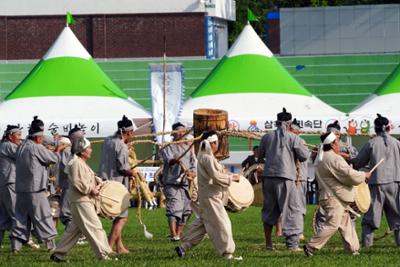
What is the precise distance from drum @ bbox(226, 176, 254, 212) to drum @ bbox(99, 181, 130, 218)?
4.45ft

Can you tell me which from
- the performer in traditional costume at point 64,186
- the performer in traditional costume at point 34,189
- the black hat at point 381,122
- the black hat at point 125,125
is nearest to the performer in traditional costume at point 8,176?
the performer in traditional costume at point 64,186

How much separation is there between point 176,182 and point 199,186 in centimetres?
456

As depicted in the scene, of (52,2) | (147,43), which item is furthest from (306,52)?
(52,2)

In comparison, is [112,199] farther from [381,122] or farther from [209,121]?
[381,122]

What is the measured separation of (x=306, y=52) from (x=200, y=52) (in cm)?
427

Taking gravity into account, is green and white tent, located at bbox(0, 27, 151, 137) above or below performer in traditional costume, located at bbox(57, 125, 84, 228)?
above

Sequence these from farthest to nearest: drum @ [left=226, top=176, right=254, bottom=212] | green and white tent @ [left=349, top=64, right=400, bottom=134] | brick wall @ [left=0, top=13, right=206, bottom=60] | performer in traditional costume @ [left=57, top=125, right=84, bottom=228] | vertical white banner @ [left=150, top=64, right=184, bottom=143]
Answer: brick wall @ [left=0, top=13, right=206, bottom=60] < vertical white banner @ [left=150, top=64, right=184, bottom=143] < green and white tent @ [left=349, top=64, right=400, bottom=134] < performer in traditional costume @ [left=57, top=125, right=84, bottom=228] < drum @ [left=226, top=176, right=254, bottom=212]

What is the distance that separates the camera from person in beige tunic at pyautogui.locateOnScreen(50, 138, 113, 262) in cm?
1602

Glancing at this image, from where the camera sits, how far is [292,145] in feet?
59.7

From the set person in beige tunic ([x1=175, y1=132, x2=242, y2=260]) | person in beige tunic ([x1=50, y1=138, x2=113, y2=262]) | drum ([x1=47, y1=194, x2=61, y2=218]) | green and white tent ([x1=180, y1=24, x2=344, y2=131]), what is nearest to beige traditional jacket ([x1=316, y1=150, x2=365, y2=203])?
person in beige tunic ([x1=175, y1=132, x2=242, y2=260])

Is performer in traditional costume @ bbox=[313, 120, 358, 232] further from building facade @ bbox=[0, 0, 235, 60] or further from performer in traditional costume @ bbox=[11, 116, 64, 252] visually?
building facade @ bbox=[0, 0, 235, 60]

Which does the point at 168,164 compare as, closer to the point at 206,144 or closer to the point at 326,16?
the point at 206,144

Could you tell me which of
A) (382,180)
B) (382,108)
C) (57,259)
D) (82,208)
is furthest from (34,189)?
(382,108)

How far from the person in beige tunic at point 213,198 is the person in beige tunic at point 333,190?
41.6 inches
